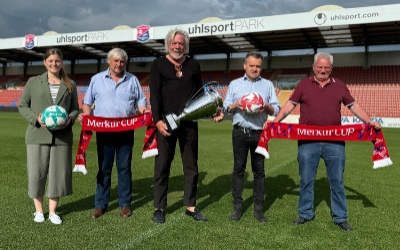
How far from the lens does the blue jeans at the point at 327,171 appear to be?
3930 mm

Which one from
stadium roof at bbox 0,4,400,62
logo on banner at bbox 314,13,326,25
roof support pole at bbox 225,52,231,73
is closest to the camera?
stadium roof at bbox 0,4,400,62

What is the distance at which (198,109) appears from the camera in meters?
3.81

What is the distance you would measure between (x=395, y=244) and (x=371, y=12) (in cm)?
2137

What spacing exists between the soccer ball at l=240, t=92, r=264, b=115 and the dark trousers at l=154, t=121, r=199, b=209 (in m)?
0.65

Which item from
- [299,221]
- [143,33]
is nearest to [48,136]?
[299,221]

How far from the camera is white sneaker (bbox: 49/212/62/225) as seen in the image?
3.83 m

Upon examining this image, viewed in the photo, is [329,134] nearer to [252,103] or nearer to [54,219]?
[252,103]

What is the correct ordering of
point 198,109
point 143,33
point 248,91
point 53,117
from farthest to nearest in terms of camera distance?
point 143,33 → point 248,91 → point 198,109 → point 53,117

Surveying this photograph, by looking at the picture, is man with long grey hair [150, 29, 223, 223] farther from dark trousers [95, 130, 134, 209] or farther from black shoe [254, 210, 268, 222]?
black shoe [254, 210, 268, 222]

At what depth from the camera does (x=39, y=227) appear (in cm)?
372

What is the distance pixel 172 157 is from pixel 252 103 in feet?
3.65

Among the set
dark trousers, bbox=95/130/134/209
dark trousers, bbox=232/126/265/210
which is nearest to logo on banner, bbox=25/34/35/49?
dark trousers, bbox=95/130/134/209

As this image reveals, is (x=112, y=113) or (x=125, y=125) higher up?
(x=112, y=113)

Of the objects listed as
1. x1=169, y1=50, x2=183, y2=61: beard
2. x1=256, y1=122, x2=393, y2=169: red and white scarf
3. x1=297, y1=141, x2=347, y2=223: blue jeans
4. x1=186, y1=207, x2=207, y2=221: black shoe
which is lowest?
x1=186, y1=207, x2=207, y2=221: black shoe
